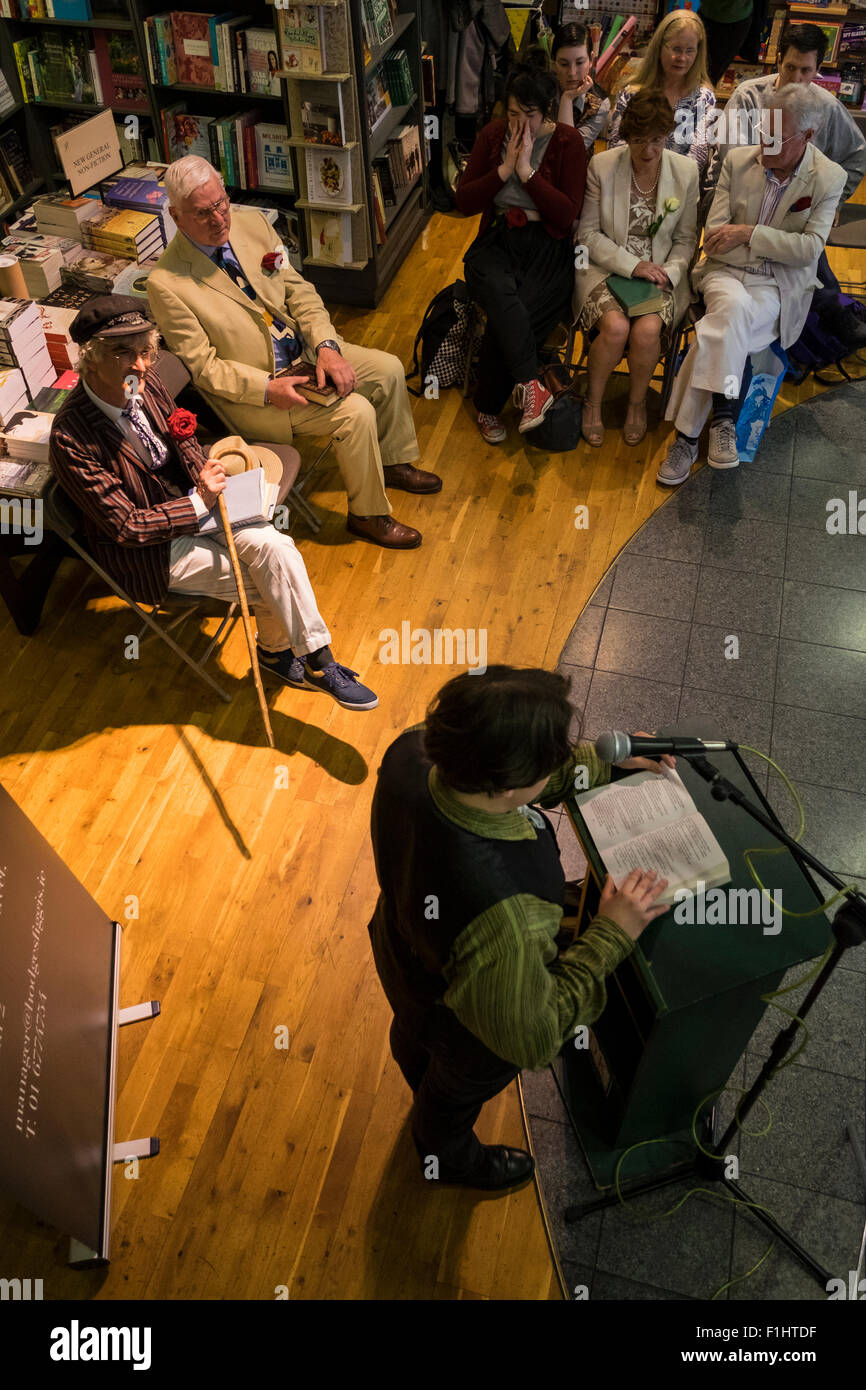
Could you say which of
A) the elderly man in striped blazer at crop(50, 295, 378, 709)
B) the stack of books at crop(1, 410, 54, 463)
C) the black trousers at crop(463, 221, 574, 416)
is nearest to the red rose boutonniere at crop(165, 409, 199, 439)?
the elderly man in striped blazer at crop(50, 295, 378, 709)

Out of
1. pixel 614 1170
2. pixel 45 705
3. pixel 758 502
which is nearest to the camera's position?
pixel 614 1170

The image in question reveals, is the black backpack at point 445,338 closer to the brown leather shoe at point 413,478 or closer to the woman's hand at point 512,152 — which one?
the woman's hand at point 512,152

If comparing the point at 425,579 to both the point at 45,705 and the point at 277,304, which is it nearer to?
the point at 277,304

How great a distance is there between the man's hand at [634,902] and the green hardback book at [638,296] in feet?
10.0

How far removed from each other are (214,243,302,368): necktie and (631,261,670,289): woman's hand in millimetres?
1481

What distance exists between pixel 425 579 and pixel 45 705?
1.48 meters

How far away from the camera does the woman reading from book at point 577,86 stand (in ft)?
14.6

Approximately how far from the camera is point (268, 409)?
3754mm

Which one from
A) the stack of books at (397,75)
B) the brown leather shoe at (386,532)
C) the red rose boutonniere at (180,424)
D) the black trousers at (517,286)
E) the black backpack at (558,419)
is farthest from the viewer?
the stack of books at (397,75)

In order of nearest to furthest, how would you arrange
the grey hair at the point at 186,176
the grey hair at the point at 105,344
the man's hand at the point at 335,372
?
1. the grey hair at the point at 105,344
2. the grey hair at the point at 186,176
3. the man's hand at the point at 335,372

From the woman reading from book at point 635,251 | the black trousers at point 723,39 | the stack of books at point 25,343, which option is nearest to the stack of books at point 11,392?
the stack of books at point 25,343
